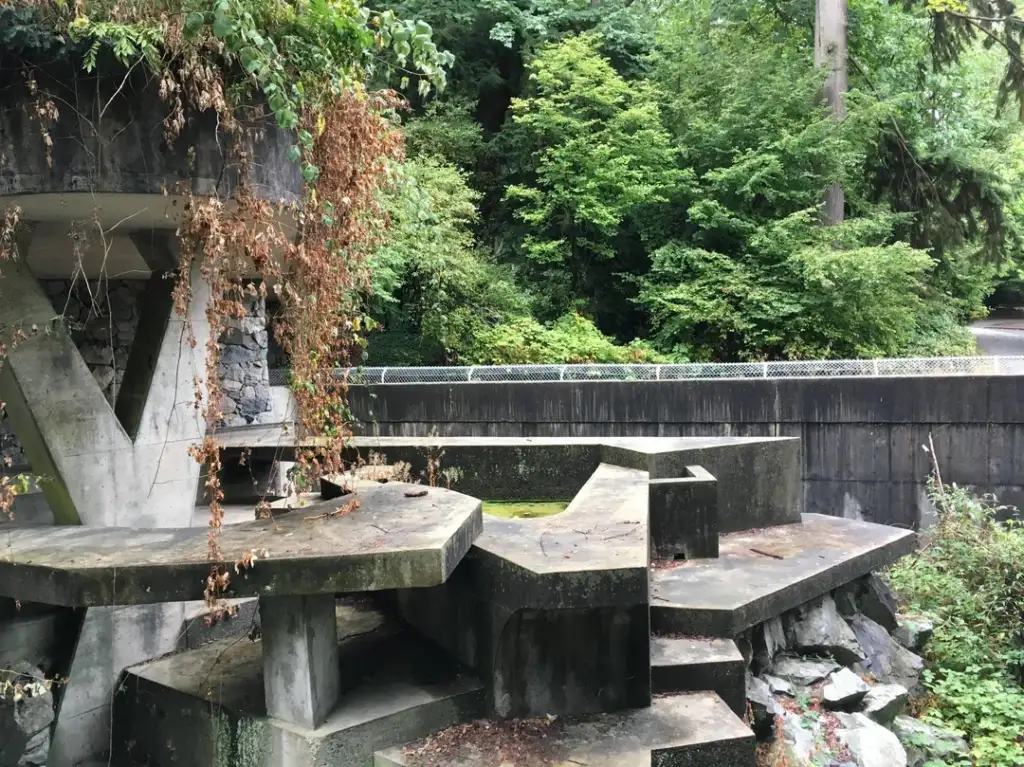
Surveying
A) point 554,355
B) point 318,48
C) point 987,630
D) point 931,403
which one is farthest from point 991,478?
point 318,48

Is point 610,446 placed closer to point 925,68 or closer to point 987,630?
point 987,630

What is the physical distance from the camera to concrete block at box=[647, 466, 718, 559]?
6.27 m

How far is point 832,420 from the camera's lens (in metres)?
10.1

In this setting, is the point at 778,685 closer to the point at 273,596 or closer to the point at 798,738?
the point at 798,738

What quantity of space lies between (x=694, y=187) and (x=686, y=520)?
1011cm

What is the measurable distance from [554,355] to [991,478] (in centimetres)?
680

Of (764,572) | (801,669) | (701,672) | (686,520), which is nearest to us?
(701,672)

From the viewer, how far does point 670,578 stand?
5785mm

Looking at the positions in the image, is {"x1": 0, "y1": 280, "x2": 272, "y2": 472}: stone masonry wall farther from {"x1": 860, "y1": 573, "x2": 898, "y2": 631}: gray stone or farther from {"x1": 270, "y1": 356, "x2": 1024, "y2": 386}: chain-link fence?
{"x1": 860, "y1": 573, "x2": 898, "y2": 631}: gray stone

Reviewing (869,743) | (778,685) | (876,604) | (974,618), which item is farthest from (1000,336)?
(869,743)

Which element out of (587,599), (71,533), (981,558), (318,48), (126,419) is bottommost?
(981,558)

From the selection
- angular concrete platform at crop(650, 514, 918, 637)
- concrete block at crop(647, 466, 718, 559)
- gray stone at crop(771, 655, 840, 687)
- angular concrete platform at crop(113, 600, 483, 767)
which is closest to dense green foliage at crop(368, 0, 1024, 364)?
angular concrete platform at crop(650, 514, 918, 637)

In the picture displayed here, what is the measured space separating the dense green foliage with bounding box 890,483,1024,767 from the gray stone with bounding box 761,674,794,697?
1.45m

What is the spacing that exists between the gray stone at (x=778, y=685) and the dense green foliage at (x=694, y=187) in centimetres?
864
